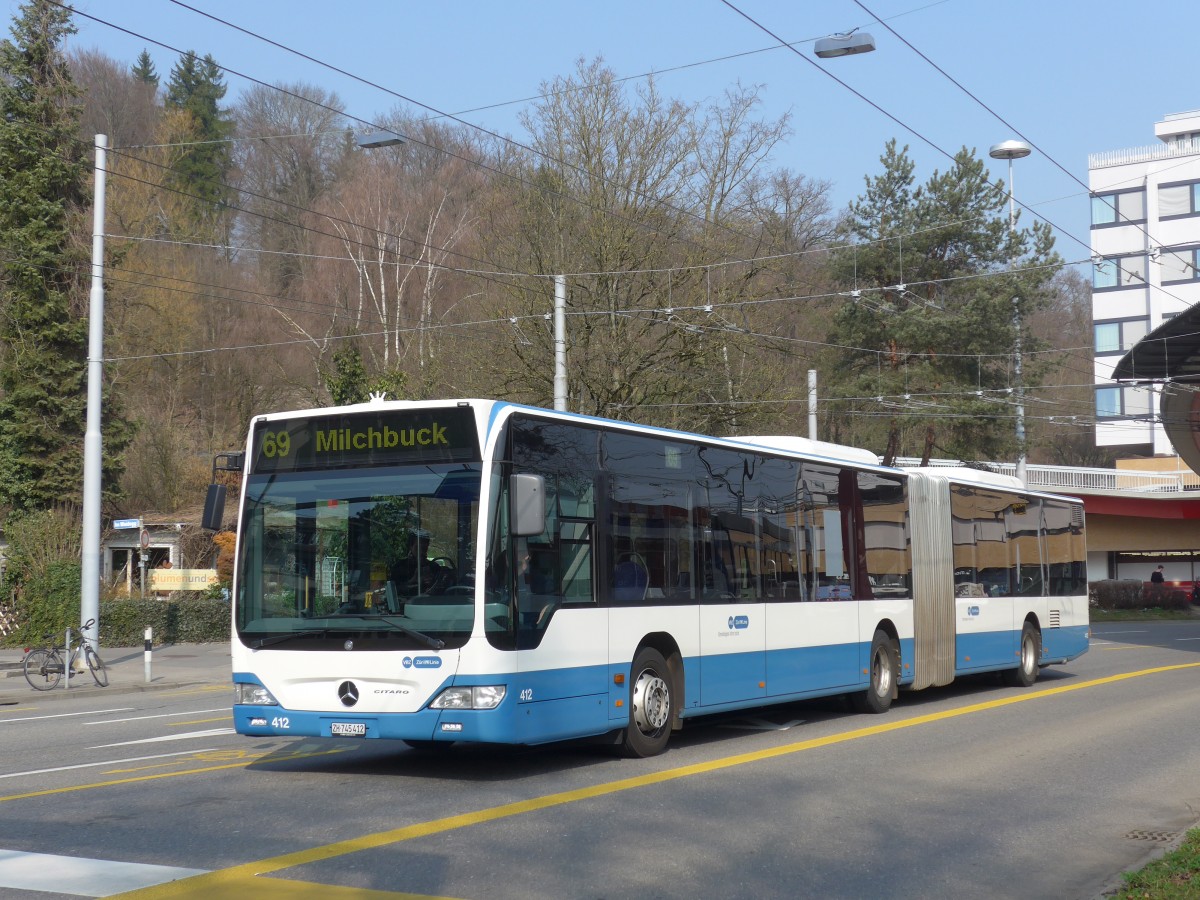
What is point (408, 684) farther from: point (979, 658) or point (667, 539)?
point (979, 658)

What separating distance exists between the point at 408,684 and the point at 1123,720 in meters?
9.11

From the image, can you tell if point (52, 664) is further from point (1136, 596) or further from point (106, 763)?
point (1136, 596)

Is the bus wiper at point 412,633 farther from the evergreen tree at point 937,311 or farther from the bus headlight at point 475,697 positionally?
the evergreen tree at point 937,311

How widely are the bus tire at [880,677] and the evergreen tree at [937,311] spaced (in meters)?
31.5

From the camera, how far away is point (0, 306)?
41.0 metres

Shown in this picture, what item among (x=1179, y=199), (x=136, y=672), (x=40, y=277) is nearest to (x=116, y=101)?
(x=40, y=277)

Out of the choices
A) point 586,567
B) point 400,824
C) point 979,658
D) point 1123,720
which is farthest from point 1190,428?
point 400,824

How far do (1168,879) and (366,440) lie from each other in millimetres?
6609

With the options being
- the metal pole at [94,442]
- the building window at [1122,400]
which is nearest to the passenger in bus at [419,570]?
the metal pole at [94,442]

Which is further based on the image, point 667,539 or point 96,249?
point 96,249

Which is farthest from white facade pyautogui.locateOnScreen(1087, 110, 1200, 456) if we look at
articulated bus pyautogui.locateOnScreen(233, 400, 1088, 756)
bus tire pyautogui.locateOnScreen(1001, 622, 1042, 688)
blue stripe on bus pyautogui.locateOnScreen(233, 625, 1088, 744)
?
articulated bus pyautogui.locateOnScreen(233, 400, 1088, 756)

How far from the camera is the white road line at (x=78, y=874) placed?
7.14m

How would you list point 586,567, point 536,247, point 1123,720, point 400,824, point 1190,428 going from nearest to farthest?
point 400,824 → point 586,567 → point 1123,720 → point 536,247 → point 1190,428

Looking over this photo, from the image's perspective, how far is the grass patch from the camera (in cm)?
700
